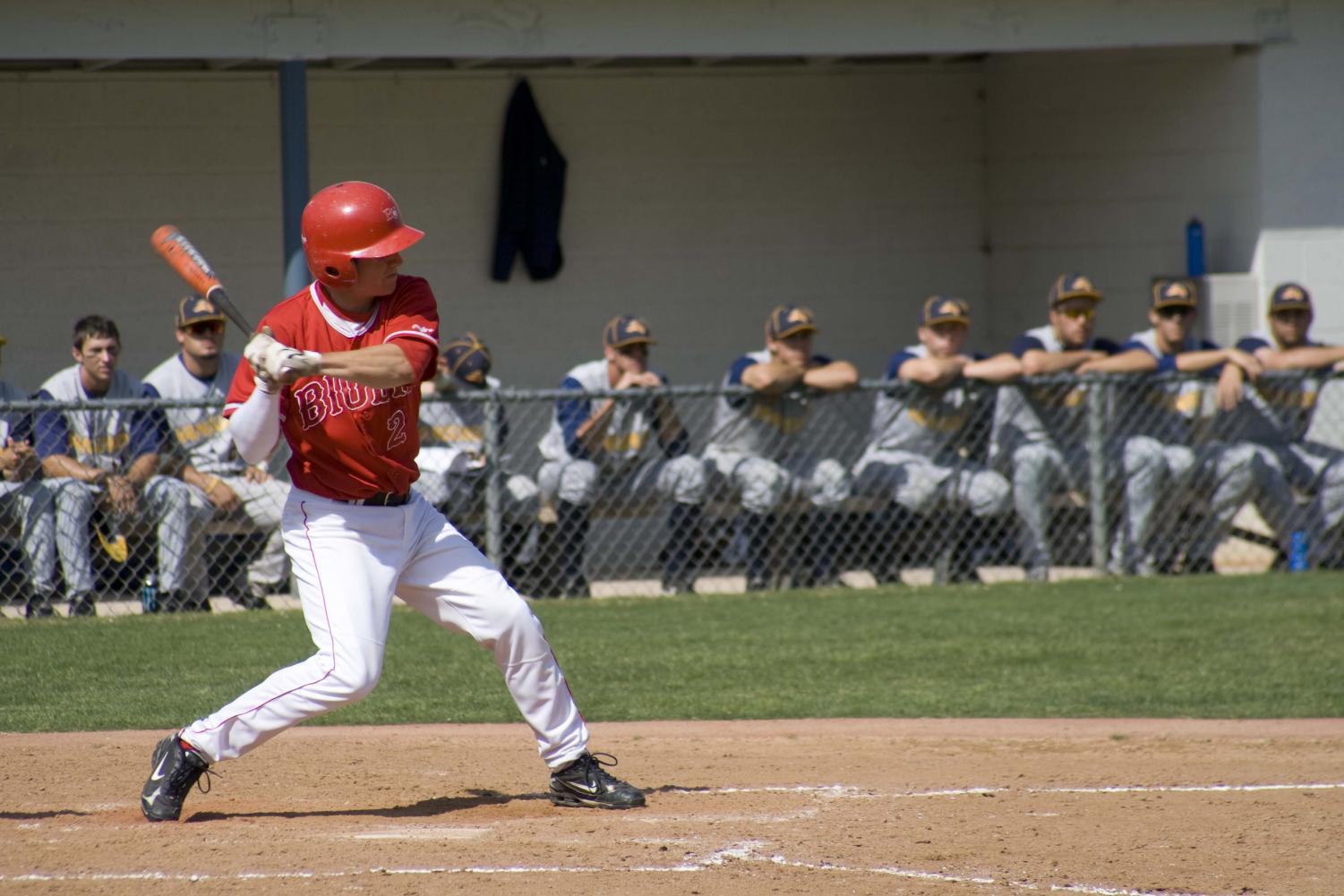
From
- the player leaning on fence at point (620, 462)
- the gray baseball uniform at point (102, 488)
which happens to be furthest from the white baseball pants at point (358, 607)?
the player leaning on fence at point (620, 462)

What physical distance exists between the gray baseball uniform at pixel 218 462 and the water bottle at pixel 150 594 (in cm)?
17

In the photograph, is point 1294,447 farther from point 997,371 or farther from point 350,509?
point 350,509

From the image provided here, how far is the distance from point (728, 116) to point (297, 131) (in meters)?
3.94

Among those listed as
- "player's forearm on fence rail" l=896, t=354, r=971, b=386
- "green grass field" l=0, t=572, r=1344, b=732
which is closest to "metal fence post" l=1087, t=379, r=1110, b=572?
"green grass field" l=0, t=572, r=1344, b=732

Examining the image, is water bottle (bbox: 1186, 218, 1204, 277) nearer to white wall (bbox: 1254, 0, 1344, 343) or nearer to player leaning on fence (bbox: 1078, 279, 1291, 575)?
white wall (bbox: 1254, 0, 1344, 343)

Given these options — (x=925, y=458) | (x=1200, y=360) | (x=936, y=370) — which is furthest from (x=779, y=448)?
(x=1200, y=360)

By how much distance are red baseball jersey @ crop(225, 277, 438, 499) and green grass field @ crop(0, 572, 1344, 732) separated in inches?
73.8

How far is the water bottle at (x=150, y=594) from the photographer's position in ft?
26.6

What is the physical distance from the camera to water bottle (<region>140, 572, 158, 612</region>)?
26.6 ft

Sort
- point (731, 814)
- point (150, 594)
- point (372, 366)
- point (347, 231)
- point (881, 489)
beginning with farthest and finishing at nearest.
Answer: point (881, 489)
point (150, 594)
point (731, 814)
point (347, 231)
point (372, 366)

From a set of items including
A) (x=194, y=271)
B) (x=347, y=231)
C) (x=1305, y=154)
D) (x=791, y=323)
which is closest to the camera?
(x=347, y=231)

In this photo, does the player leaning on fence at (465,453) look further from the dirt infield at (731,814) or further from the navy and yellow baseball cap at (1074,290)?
the navy and yellow baseball cap at (1074,290)

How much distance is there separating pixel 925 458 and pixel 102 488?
425cm

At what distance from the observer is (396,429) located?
447cm
